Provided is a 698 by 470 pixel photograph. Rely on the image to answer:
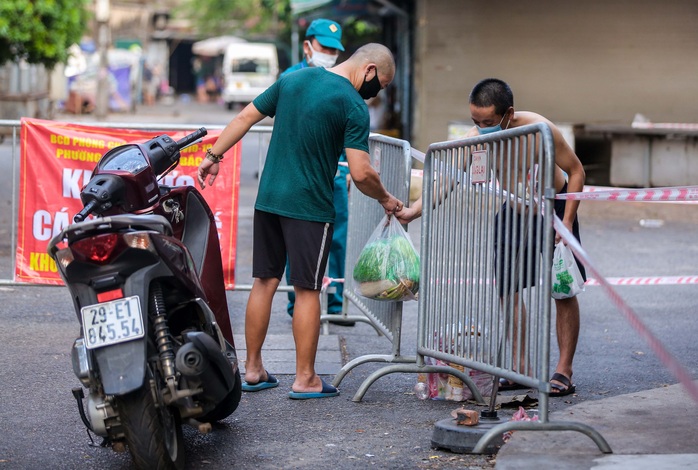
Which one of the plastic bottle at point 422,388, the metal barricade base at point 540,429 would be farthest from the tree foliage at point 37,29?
the metal barricade base at point 540,429

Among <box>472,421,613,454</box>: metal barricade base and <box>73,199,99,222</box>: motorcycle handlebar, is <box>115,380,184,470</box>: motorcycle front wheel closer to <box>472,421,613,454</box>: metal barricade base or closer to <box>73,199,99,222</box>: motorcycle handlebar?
<box>73,199,99,222</box>: motorcycle handlebar

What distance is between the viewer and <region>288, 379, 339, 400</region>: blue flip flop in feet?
18.8

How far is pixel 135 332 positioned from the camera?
4203 millimetres

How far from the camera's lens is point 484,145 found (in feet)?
16.8

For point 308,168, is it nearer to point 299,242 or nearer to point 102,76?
point 299,242

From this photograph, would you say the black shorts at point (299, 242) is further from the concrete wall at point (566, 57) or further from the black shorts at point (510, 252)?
the concrete wall at point (566, 57)

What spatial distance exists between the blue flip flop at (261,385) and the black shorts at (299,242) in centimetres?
59

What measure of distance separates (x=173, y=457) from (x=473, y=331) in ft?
5.26

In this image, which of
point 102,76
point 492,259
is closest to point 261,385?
point 492,259

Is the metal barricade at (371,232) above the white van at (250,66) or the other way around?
the other way around

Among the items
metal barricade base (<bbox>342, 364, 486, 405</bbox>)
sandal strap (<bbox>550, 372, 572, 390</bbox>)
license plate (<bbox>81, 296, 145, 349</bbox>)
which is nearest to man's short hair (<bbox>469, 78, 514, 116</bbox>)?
metal barricade base (<bbox>342, 364, 486, 405</bbox>)

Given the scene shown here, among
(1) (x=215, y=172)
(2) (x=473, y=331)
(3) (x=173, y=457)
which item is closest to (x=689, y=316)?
(2) (x=473, y=331)

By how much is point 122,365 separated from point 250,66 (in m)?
47.3

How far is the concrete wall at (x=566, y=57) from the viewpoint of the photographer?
1656cm
